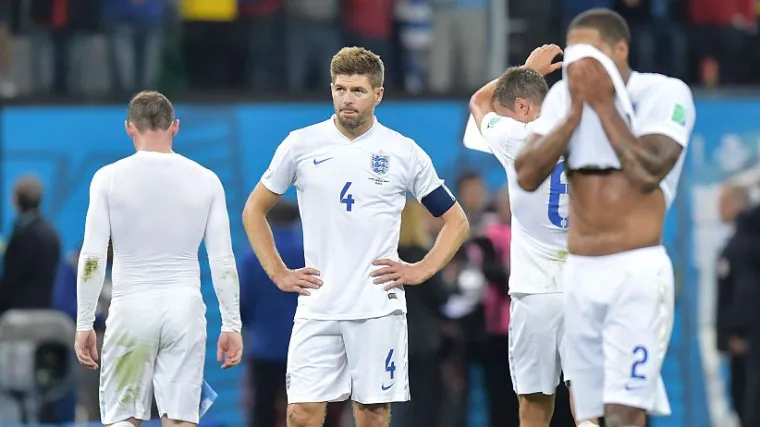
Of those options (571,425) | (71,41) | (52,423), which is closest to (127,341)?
(571,425)

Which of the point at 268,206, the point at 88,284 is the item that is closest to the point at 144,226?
the point at 88,284

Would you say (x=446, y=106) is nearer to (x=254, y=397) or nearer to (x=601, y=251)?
(x=254, y=397)

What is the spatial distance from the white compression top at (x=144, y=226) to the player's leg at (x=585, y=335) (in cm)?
261

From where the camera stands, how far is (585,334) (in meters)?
8.01

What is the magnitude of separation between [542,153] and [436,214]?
7.64 feet

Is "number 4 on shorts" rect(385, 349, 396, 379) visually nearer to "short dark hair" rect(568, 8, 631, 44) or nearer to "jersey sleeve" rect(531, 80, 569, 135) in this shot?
"jersey sleeve" rect(531, 80, 569, 135)

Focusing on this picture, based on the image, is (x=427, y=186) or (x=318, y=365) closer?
(x=318, y=365)

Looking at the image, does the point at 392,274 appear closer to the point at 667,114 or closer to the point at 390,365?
the point at 390,365

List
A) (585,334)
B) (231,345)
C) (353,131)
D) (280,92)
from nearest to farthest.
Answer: (585,334) < (353,131) < (231,345) < (280,92)

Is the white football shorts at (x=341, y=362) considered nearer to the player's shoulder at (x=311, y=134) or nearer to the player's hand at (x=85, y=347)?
the player's shoulder at (x=311, y=134)

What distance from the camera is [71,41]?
17.8 meters

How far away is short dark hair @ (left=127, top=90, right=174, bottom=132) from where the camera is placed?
9.78 m

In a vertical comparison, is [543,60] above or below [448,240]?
above

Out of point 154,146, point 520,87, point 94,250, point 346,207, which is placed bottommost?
point 94,250
